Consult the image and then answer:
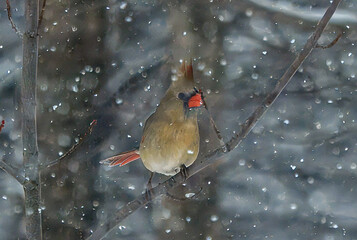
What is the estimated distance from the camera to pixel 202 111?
103 inches

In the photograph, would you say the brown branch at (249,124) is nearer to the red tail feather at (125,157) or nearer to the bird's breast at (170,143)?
the bird's breast at (170,143)

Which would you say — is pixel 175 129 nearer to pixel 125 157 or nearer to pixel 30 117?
pixel 125 157

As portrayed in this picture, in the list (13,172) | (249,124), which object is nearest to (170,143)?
(249,124)

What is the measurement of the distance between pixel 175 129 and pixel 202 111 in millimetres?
707

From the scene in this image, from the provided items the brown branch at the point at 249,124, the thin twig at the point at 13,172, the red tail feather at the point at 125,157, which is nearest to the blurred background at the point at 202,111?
the red tail feather at the point at 125,157

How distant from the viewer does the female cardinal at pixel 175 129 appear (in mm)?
1908

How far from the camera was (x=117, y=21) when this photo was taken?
8.59 feet

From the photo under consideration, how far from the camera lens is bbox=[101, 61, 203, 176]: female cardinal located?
1.91 metres

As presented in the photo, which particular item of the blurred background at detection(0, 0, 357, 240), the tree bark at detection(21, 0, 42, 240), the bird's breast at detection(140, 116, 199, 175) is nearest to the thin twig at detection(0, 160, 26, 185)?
the tree bark at detection(21, 0, 42, 240)

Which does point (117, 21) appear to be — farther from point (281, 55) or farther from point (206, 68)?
point (281, 55)

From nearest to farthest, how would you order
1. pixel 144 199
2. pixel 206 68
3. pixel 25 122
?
1. pixel 25 122
2. pixel 144 199
3. pixel 206 68

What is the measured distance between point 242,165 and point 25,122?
1.53m

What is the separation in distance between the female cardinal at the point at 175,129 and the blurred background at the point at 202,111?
60 centimetres

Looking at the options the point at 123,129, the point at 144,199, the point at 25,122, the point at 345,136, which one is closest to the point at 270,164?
the point at 345,136
